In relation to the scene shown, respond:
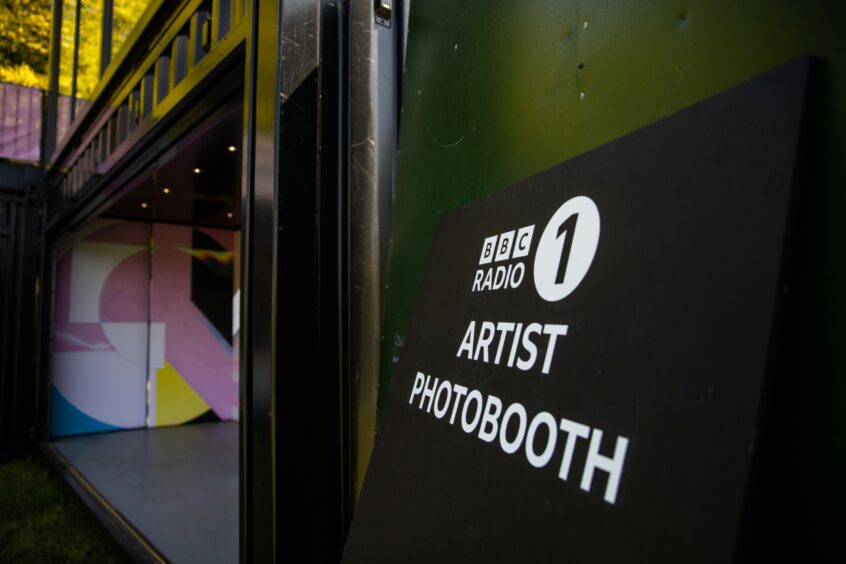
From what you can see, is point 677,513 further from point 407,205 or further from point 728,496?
point 407,205

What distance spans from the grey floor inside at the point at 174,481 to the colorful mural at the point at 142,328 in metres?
0.27

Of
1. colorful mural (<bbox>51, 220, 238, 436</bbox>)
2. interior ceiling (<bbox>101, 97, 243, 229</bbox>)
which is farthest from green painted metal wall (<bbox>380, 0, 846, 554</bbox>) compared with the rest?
colorful mural (<bbox>51, 220, 238, 436</bbox>)

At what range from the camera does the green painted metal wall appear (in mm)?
574

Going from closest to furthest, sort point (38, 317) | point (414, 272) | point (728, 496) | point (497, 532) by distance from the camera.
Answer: point (728, 496)
point (497, 532)
point (414, 272)
point (38, 317)

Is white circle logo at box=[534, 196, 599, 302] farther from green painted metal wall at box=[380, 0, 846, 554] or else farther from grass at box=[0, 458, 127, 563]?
grass at box=[0, 458, 127, 563]

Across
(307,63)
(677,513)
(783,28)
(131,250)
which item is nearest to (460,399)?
(677,513)

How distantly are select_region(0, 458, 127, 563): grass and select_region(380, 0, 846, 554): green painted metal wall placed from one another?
2.59m

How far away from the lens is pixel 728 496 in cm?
52

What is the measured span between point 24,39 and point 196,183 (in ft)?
20.4

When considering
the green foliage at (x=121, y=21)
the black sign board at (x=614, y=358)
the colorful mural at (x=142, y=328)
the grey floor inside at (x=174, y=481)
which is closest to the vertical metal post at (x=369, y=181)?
the black sign board at (x=614, y=358)

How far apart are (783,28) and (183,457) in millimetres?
5008

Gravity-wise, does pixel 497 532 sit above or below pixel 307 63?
below

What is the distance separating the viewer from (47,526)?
3342mm

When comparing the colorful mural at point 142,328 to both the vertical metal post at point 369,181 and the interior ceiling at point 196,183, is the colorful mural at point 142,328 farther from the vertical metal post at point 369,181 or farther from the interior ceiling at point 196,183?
the vertical metal post at point 369,181
